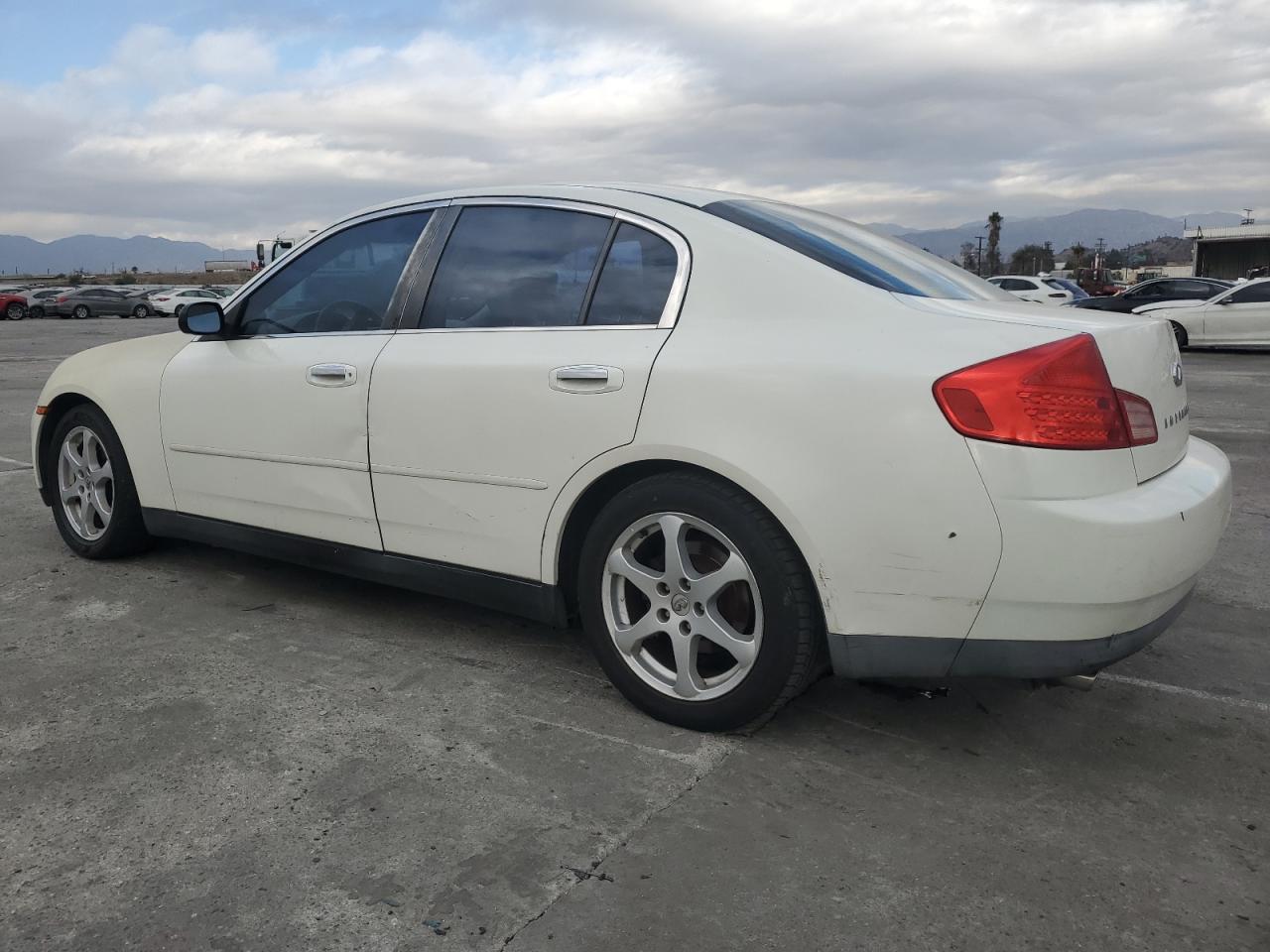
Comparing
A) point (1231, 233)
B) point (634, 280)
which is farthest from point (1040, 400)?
point (1231, 233)

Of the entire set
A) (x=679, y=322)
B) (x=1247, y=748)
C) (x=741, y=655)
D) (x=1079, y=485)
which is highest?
(x=679, y=322)

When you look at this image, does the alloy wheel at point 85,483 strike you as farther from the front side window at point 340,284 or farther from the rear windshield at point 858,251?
the rear windshield at point 858,251

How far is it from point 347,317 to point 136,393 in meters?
1.26

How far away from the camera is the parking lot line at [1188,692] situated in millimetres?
3344

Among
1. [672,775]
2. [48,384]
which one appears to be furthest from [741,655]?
[48,384]

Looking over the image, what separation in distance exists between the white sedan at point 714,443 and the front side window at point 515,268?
11 millimetres

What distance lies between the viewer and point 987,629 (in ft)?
8.69

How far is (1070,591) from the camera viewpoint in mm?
2551

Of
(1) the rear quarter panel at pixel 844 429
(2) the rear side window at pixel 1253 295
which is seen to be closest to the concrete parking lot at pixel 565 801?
(1) the rear quarter panel at pixel 844 429

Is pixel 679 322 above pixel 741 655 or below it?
above

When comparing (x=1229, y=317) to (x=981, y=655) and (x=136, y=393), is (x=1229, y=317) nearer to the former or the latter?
(x=981, y=655)

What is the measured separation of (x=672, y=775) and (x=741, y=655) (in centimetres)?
37

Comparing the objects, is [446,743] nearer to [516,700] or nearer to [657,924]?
[516,700]

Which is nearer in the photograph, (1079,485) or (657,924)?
(657,924)
